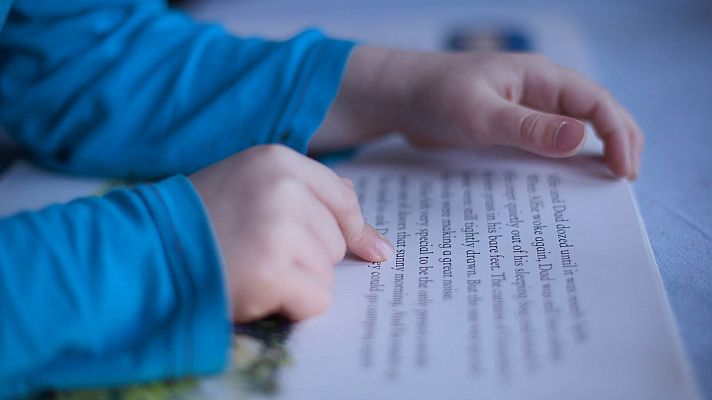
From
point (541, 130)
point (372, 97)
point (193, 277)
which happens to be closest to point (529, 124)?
point (541, 130)

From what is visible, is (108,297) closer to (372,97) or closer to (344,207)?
(344,207)

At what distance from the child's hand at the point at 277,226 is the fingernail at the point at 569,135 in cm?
16

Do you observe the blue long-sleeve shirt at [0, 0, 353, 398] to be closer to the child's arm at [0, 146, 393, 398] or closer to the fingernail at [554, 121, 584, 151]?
the child's arm at [0, 146, 393, 398]

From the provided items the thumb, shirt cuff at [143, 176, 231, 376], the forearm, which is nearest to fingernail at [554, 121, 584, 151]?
the thumb

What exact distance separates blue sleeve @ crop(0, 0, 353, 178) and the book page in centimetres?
10

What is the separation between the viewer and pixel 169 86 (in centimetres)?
58

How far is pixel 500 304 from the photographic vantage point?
397 mm

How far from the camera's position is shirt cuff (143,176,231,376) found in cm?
35

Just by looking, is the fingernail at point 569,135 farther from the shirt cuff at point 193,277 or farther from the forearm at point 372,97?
→ the shirt cuff at point 193,277

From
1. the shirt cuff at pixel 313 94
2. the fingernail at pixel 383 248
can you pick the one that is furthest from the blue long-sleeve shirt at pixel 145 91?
the fingernail at pixel 383 248

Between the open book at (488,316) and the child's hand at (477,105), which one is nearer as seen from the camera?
the open book at (488,316)

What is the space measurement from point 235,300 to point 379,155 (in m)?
0.24

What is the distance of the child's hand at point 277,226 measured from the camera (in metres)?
0.38

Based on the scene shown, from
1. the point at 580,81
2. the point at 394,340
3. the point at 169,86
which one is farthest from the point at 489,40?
the point at 394,340
